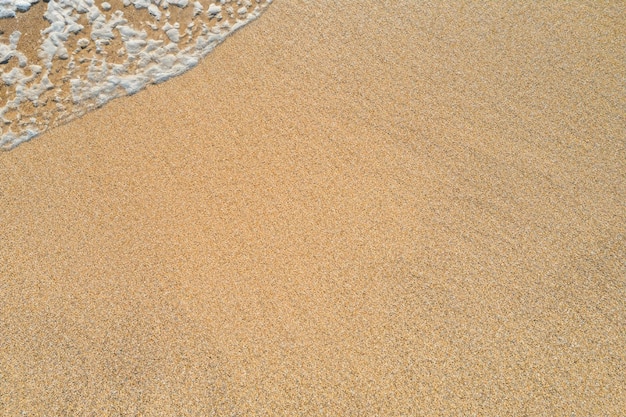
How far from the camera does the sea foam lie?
2.59 m

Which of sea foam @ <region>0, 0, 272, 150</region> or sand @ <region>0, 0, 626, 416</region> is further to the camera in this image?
→ sea foam @ <region>0, 0, 272, 150</region>

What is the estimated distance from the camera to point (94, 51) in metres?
2.74

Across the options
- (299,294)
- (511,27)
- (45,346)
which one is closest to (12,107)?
(45,346)

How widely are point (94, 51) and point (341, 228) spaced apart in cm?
192

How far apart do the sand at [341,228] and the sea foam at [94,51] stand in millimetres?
136

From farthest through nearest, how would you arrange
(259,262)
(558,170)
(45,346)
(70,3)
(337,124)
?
1. (70,3)
2. (337,124)
3. (558,170)
4. (259,262)
5. (45,346)

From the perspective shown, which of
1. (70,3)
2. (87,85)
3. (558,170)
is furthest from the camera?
(70,3)

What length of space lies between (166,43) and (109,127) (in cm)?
70

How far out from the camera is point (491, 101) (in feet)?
8.17

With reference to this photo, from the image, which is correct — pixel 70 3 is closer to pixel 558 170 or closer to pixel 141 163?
pixel 141 163

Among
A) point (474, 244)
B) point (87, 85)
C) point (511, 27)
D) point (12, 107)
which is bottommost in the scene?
point (12, 107)

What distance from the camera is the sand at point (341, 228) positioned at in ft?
6.07

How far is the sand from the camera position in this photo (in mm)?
1849

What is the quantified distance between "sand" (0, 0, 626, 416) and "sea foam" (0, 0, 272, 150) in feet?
0.45
